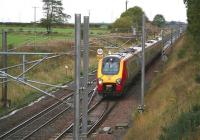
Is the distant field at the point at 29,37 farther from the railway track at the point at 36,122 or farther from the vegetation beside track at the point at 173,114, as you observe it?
the vegetation beside track at the point at 173,114

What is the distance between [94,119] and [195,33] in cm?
768

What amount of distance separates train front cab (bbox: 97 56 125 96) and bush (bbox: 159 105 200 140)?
50.9 ft

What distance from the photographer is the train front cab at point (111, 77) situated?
32312 mm

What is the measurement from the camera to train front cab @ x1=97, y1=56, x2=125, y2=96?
32312 millimetres

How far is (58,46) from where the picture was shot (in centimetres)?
5978

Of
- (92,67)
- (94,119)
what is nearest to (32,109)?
(94,119)

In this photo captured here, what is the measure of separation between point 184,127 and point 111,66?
57.6 feet

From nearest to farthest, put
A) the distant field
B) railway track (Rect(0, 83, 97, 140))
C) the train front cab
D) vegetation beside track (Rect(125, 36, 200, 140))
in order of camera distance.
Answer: vegetation beside track (Rect(125, 36, 200, 140)) < railway track (Rect(0, 83, 97, 140)) < the train front cab < the distant field

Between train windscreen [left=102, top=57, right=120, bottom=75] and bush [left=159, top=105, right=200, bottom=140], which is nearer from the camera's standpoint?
bush [left=159, top=105, right=200, bottom=140]

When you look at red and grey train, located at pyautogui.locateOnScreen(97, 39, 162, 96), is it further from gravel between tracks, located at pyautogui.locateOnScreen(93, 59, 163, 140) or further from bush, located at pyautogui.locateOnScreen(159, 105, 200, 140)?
bush, located at pyautogui.locateOnScreen(159, 105, 200, 140)

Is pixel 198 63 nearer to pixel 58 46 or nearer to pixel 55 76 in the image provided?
pixel 55 76

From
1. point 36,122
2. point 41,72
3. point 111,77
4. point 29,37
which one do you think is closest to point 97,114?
point 36,122

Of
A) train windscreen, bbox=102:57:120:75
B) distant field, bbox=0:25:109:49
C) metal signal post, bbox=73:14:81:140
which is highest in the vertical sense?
metal signal post, bbox=73:14:81:140

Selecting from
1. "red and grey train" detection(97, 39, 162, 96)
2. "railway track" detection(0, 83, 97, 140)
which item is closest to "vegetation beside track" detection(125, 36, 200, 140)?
"red and grey train" detection(97, 39, 162, 96)
